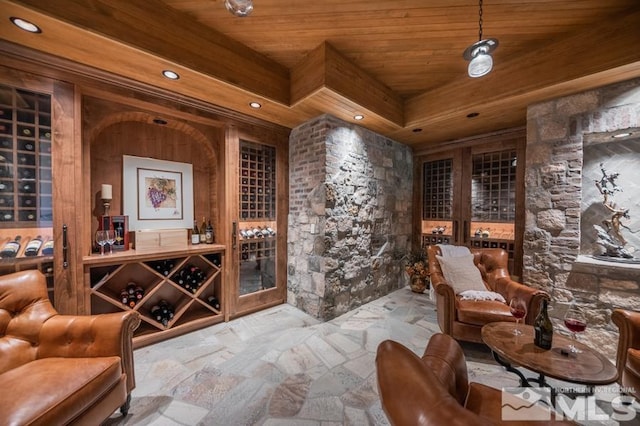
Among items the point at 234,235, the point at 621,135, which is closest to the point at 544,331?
the point at 621,135

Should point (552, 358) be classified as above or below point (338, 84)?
below

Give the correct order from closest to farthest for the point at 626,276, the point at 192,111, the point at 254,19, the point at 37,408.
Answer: the point at 37,408 → the point at 254,19 → the point at 626,276 → the point at 192,111

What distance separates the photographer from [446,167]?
4.06m

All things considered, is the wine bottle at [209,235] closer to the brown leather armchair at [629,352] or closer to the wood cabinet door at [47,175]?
the wood cabinet door at [47,175]

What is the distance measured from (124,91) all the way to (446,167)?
14.4 ft

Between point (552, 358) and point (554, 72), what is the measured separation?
2.41 m

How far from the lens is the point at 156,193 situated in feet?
8.74

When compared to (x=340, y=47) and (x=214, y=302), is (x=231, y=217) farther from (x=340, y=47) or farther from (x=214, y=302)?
(x=340, y=47)

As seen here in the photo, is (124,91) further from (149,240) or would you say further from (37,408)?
(37,408)

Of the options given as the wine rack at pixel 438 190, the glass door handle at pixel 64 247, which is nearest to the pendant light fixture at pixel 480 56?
the wine rack at pixel 438 190

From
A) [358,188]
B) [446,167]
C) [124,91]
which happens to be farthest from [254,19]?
[446,167]

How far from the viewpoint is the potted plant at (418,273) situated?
12.6ft

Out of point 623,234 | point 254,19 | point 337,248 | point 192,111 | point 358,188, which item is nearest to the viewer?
point 254,19

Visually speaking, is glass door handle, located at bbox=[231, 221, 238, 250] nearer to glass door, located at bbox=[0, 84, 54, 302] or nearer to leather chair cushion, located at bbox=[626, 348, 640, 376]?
glass door, located at bbox=[0, 84, 54, 302]
